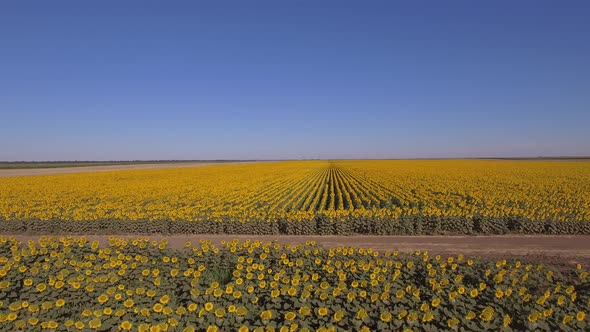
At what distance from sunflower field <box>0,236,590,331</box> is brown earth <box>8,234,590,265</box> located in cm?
317

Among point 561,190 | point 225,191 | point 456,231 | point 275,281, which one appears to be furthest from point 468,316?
point 561,190

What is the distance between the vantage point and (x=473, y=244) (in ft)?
37.3

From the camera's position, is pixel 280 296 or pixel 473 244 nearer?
pixel 280 296

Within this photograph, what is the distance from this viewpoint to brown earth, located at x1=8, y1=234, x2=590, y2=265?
10078mm

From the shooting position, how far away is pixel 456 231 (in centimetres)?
1287

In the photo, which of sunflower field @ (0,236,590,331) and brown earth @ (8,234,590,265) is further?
brown earth @ (8,234,590,265)

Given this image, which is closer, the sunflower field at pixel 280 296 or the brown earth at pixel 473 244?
the sunflower field at pixel 280 296

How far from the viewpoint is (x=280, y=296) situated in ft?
17.3

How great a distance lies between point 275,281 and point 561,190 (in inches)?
896

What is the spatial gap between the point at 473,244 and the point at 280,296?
898 cm

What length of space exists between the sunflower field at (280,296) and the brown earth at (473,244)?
10.4 feet

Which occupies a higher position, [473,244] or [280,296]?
[280,296]

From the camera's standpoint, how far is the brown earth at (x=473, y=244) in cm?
1008

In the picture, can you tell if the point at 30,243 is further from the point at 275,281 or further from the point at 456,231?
the point at 456,231
